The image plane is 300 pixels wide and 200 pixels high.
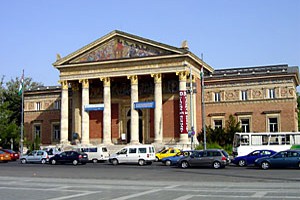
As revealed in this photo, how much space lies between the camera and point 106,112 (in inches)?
2200

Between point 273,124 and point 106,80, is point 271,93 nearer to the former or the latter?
point 273,124

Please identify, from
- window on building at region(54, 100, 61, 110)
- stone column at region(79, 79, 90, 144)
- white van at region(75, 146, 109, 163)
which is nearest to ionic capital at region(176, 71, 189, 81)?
stone column at region(79, 79, 90, 144)

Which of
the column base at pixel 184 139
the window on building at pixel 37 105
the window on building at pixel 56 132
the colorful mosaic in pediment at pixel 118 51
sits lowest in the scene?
the column base at pixel 184 139

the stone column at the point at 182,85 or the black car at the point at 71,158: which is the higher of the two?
the stone column at the point at 182,85

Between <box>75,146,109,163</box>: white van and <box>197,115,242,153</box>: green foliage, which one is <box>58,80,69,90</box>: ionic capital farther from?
<box>197,115,242,153</box>: green foliage

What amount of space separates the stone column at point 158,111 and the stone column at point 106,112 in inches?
258

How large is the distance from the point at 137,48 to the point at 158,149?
13271mm

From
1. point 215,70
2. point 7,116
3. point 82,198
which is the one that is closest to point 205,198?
point 82,198

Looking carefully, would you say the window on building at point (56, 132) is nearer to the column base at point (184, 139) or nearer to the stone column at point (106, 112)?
the stone column at point (106, 112)

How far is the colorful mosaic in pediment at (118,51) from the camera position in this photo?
177ft

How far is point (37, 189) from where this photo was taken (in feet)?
60.7

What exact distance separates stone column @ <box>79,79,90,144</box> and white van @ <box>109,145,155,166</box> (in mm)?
17105

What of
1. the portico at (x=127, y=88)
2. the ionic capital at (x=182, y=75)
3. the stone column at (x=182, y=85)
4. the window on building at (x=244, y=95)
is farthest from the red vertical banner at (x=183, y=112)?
the window on building at (x=244, y=95)

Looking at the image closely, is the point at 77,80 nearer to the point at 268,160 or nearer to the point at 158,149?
the point at 158,149
